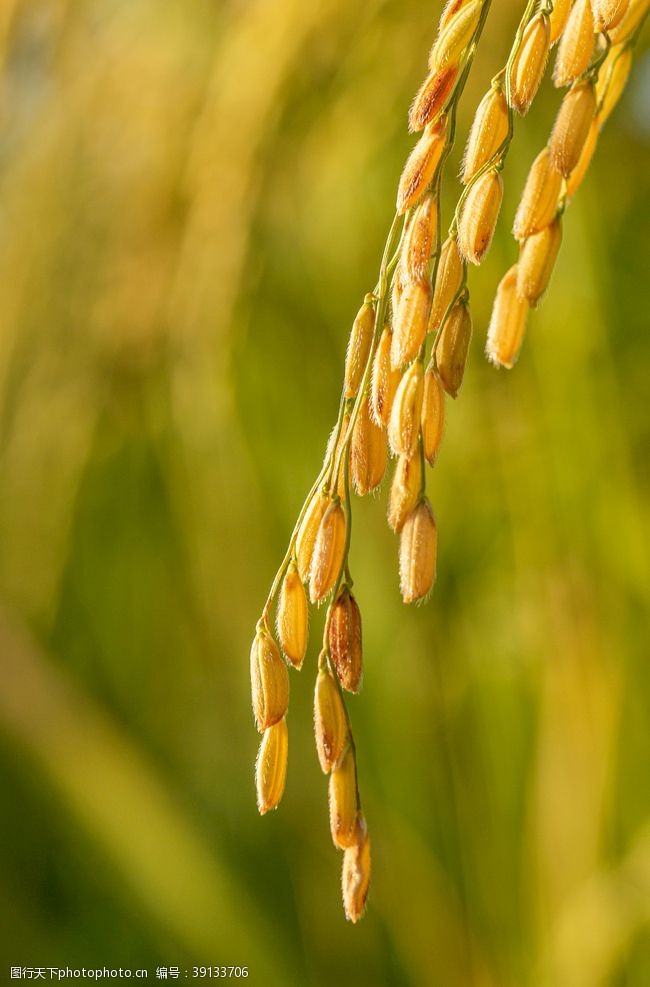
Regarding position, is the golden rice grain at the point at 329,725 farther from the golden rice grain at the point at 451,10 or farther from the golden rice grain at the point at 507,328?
the golden rice grain at the point at 451,10

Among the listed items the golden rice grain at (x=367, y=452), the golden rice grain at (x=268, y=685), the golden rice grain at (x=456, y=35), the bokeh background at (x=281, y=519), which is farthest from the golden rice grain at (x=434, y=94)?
the bokeh background at (x=281, y=519)

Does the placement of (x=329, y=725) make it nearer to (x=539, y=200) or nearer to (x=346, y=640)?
(x=346, y=640)

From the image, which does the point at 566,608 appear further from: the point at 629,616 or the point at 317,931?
the point at 317,931

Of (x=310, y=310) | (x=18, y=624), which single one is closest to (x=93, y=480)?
(x=18, y=624)

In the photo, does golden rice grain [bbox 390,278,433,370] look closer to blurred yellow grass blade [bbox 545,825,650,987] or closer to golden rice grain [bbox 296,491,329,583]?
golden rice grain [bbox 296,491,329,583]

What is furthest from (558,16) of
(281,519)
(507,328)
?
(281,519)

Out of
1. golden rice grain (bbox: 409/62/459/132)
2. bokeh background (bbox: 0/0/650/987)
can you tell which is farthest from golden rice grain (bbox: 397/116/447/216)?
bokeh background (bbox: 0/0/650/987)
